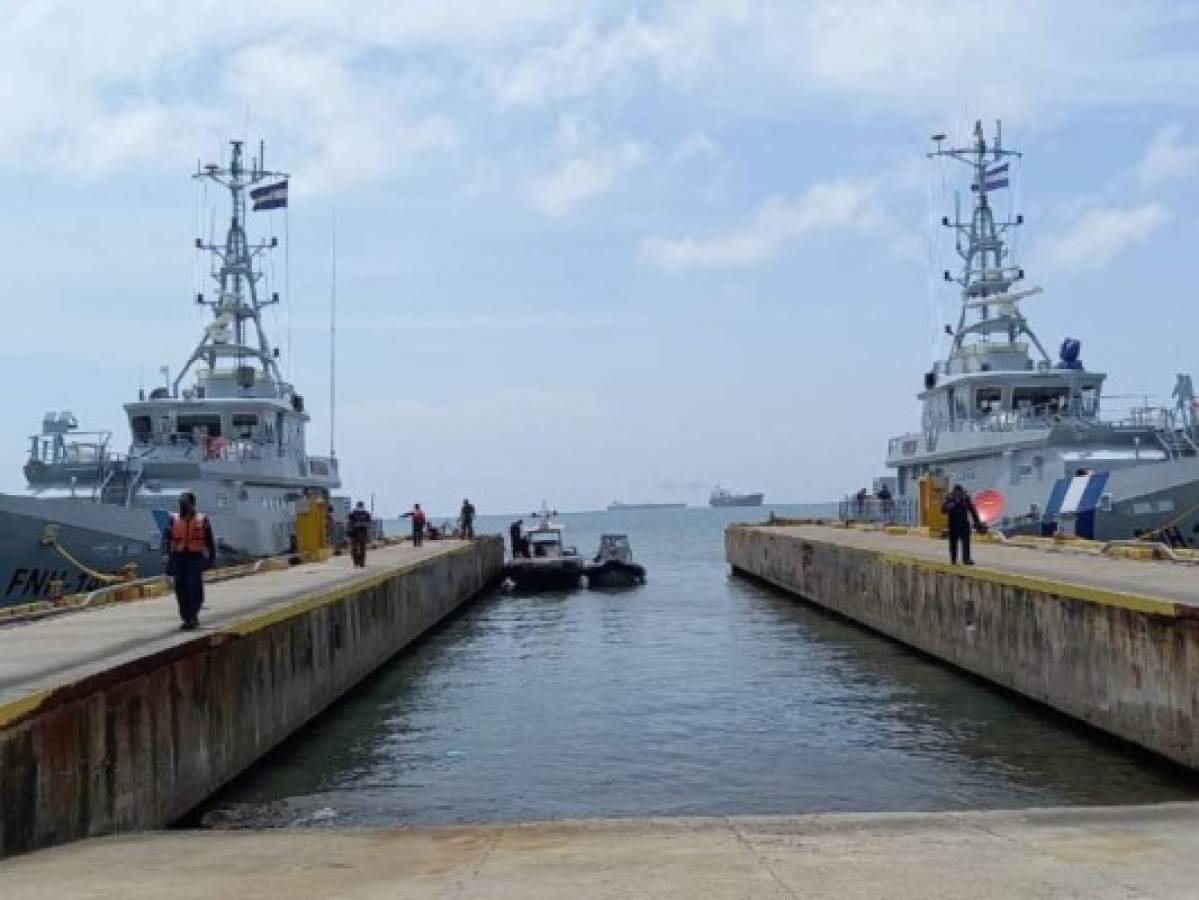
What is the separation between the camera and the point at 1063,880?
7559 millimetres

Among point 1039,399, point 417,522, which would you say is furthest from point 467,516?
point 1039,399

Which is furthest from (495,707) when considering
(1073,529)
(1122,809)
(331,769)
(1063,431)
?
(1063,431)

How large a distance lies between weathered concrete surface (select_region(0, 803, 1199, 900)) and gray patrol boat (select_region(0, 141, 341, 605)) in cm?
2012

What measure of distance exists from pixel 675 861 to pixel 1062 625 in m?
12.2

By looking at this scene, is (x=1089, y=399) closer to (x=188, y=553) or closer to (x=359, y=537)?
(x=359, y=537)

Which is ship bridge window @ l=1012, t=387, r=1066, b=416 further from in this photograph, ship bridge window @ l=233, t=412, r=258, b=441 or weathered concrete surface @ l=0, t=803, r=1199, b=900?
weathered concrete surface @ l=0, t=803, r=1199, b=900

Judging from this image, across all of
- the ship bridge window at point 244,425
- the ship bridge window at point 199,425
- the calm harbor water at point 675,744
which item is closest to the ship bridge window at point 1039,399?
the calm harbor water at point 675,744

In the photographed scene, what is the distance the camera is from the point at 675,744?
59.5ft

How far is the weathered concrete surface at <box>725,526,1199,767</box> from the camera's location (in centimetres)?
1523

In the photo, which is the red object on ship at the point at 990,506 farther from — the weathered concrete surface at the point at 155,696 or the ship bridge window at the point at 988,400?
the weathered concrete surface at the point at 155,696

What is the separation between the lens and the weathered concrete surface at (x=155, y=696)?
10438 mm

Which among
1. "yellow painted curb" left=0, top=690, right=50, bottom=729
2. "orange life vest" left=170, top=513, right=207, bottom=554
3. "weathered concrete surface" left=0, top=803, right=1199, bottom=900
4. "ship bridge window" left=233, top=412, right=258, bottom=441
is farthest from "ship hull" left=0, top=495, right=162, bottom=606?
"weathered concrete surface" left=0, top=803, right=1199, bottom=900

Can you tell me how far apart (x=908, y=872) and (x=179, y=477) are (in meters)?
32.9

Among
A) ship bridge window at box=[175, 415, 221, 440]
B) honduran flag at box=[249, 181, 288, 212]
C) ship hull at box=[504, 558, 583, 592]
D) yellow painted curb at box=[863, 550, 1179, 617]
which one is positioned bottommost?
ship hull at box=[504, 558, 583, 592]
